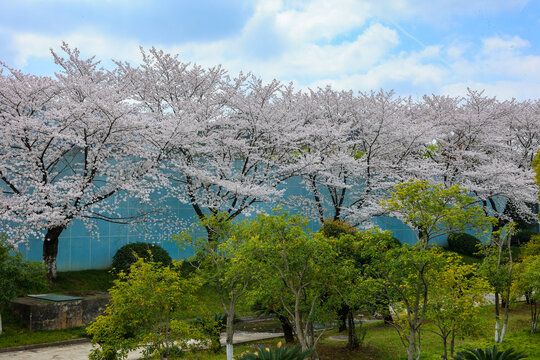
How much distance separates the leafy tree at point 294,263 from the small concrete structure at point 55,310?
24.2 ft

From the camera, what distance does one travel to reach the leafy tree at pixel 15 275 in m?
12.9

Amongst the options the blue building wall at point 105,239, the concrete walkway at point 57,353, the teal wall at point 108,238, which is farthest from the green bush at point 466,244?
the concrete walkway at point 57,353

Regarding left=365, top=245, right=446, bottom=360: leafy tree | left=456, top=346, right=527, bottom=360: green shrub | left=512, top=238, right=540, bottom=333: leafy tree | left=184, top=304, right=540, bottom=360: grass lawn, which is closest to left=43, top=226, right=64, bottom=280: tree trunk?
left=184, top=304, right=540, bottom=360: grass lawn

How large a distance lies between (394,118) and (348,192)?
4.67 metres

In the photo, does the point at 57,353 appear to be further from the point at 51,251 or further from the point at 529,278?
the point at 529,278

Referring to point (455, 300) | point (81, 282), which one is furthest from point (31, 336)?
point (455, 300)

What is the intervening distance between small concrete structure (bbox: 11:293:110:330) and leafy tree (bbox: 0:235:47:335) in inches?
26.7

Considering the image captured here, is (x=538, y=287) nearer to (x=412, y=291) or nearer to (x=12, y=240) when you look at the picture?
(x=412, y=291)

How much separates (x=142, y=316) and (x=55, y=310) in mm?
6314

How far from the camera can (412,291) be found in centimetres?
971

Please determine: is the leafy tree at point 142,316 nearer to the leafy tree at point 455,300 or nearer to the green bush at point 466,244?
the leafy tree at point 455,300

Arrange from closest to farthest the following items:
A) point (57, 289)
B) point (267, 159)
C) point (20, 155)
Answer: point (20, 155) → point (57, 289) → point (267, 159)

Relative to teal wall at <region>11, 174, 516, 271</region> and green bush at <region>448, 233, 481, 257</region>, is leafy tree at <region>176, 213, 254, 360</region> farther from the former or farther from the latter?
green bush at <region>448, 233, 481, 257</region>

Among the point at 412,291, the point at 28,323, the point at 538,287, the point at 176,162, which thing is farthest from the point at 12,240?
the point at 538,287
